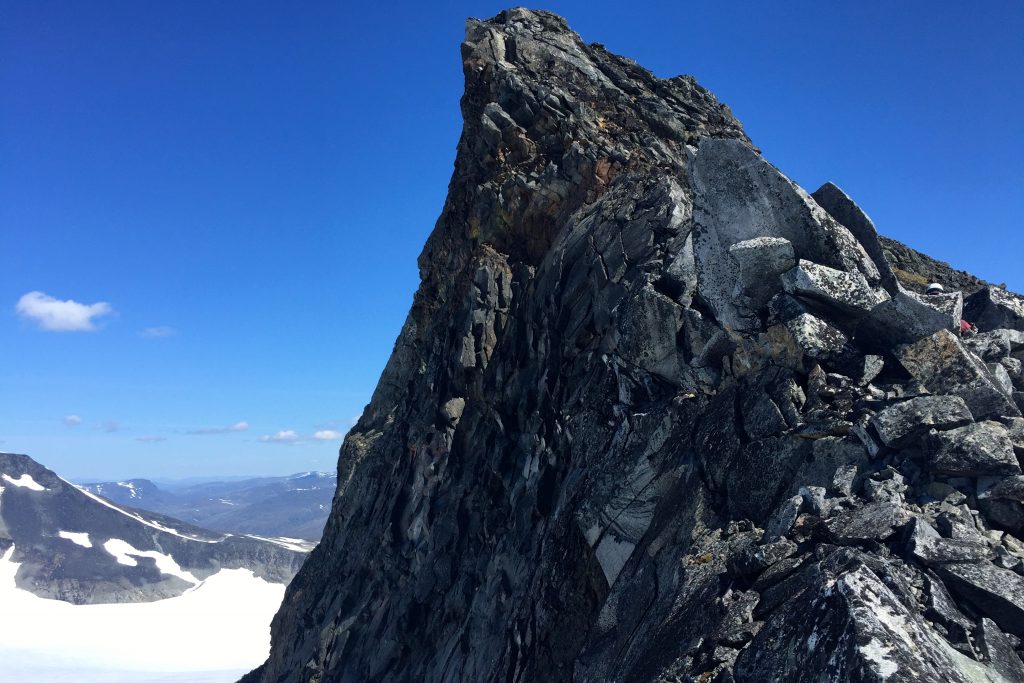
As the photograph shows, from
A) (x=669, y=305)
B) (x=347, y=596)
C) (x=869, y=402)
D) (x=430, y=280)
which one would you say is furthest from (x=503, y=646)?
(x=430, y=280)

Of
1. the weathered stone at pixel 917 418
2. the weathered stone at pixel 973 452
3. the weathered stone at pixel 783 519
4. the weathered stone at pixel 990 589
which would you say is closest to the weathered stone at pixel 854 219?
the weathered stone at pixel 917 418

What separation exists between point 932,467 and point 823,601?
397 centimetres

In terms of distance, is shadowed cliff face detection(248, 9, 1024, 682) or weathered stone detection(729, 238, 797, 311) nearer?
shadowed cliff face detection(248, 9, 1024, 682)

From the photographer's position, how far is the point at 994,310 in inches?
752

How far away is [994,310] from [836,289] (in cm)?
910

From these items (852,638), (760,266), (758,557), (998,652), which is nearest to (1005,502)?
(998,652)

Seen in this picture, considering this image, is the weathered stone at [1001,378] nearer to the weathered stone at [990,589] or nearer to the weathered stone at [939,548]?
the weathered stone at [939,548]

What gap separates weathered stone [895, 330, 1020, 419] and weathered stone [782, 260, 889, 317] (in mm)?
1157

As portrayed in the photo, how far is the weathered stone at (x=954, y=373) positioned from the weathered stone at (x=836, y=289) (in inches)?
45.5

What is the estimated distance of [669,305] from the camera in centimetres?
1717

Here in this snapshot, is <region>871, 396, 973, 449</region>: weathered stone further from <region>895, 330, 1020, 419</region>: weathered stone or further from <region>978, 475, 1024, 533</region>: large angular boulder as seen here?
<region>978, 475, 1024, 533</region>: large angular boulder

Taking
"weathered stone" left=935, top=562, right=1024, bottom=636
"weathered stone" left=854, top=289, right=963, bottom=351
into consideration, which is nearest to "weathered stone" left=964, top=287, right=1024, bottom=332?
"weathered stone" left=854, top=289, right=963, bottom=351

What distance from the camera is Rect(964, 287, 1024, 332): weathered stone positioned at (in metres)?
18.8

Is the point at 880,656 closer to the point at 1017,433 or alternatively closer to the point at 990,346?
the point at 1017,433
